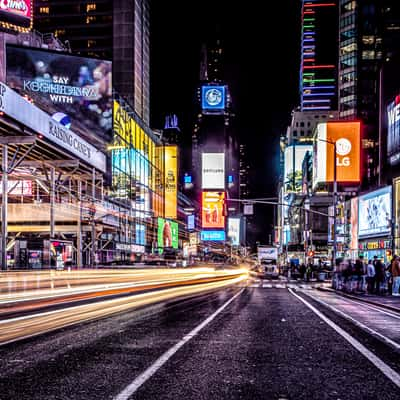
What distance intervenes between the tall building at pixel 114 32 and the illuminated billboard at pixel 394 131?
6345 centimetres

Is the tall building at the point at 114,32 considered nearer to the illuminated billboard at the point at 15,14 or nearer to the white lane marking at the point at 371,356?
the illuminated billboard at the point at 15,14

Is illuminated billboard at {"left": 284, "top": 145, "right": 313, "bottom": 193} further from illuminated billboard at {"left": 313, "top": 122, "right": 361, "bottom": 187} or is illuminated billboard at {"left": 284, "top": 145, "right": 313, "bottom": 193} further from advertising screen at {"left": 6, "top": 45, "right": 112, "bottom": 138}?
advertising screen at {"left": 6, "top": 45, "right": 112, "bottom": 138}

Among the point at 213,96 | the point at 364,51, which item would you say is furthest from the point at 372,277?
the point at 213,96

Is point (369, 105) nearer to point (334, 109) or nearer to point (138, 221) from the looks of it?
point (334, 109)

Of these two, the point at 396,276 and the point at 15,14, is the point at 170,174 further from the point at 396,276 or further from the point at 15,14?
the point at 396,276

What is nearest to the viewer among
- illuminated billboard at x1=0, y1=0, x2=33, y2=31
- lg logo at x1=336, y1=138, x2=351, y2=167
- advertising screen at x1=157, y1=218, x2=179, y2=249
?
illuminated billboard at x1=0, y1=0, x2=33, y2=31

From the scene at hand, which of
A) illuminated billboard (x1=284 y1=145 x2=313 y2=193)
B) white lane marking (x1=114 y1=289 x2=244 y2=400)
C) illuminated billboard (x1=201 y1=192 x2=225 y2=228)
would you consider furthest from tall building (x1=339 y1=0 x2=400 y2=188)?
white lane marking (x1=114 y1=289 x2=244 y2=400)

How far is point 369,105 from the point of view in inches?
5389

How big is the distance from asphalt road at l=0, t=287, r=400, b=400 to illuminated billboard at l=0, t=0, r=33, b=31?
3287 centimetres

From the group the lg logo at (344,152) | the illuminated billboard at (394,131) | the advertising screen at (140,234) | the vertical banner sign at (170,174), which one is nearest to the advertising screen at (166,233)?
the vertical banner sign at (170,174)

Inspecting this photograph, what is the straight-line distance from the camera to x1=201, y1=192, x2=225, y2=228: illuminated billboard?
485ft

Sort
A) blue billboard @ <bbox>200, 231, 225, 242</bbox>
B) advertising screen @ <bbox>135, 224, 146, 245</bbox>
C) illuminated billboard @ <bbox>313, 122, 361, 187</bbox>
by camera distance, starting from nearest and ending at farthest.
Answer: illuminated billboard @ <bbox>313, 122, 361, 187</bbox> < advertising screen @ <bbox>135, 224, 146, 245</bbox> < blue billboard @ <bbox>200, 231, 225, 242</bbox>

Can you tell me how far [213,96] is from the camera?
194 m

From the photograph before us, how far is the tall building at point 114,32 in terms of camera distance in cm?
10975
